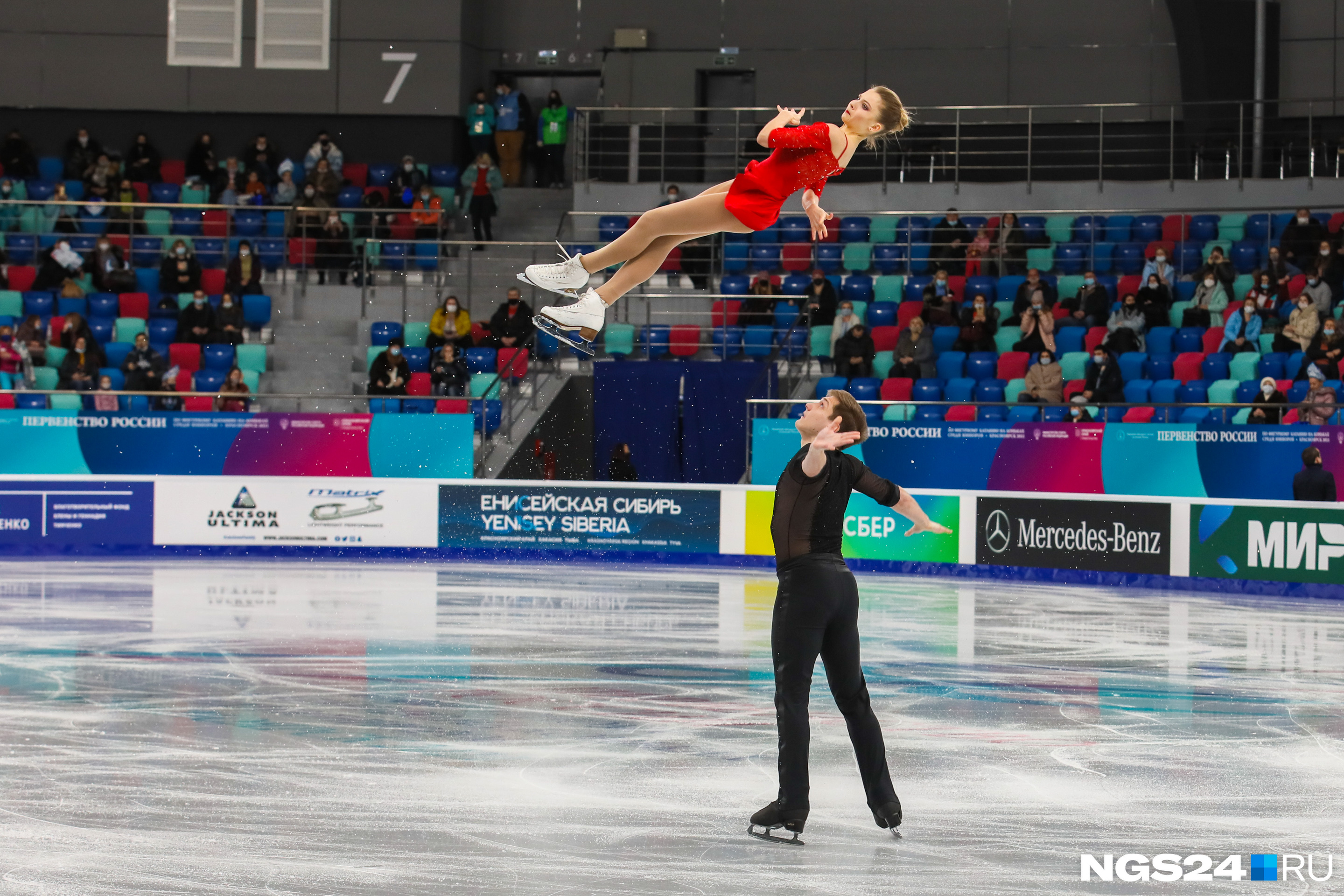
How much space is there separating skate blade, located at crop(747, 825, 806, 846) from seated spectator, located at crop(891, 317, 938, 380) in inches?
535

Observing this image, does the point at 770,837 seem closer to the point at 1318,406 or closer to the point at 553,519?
the point at 1318,406

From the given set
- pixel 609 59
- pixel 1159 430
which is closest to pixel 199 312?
pixel 609 59

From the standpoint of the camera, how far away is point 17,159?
25.7m

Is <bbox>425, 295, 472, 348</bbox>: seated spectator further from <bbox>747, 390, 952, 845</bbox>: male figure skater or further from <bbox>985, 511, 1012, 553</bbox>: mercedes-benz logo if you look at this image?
<bbox>747, 390, 952, 845</bbox>: male figure skater

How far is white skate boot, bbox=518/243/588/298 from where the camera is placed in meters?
6.82

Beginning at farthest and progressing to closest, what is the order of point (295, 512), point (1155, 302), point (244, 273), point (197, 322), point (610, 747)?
point (244, 273), point (197, 322), point (1155, 302), point (295, 512), point (610, 747)

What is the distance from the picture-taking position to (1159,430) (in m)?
17.7

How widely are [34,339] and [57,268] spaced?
2.01 metres

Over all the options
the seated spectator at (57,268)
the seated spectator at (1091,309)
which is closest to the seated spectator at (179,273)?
the seated spectator at (57,268)

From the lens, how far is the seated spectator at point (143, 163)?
25.5 meters

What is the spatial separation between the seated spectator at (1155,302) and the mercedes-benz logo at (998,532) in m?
3.89

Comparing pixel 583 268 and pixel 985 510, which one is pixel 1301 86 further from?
pixel 583 268

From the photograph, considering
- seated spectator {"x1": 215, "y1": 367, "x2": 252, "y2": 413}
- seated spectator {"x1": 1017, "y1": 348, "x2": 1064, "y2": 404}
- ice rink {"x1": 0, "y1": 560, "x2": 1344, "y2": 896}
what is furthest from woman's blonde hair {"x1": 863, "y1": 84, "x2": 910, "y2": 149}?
seated spectator {"x1": 215, "y1": 367, "x2": 252, "y2": 413}

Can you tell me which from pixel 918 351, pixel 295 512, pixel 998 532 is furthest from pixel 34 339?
pixel 998 532
